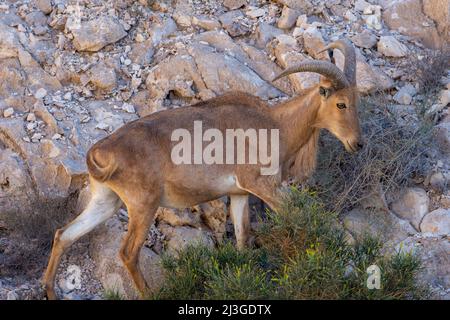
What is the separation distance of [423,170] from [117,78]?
408 cm

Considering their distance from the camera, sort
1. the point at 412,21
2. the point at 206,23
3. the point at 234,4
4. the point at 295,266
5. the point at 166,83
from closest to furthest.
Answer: the point at 295,266, the point at 166,83, the point at 206,23, the point at 234,4, the point at 412,21

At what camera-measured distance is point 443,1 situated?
1091 cm

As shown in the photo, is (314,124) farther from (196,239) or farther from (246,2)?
(246,2)

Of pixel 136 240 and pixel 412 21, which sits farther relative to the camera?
pixel 412 21

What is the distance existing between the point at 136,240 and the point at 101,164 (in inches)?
34.1

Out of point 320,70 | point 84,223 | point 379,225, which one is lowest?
point 379,225

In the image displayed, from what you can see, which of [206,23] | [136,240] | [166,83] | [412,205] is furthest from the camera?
[206,23]

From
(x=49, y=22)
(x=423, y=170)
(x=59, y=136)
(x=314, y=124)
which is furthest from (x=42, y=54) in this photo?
(x=423, y=170)

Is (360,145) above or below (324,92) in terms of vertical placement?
below

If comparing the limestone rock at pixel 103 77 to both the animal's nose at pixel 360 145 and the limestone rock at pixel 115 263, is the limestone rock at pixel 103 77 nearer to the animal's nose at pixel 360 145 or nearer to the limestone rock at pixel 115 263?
the limestone rock at pixel 115 263

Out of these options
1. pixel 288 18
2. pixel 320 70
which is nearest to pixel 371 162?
pixel 320 70

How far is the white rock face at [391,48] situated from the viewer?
10289 mm

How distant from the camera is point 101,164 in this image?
309 inches

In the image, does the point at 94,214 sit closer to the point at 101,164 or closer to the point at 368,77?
the point at 101,164
